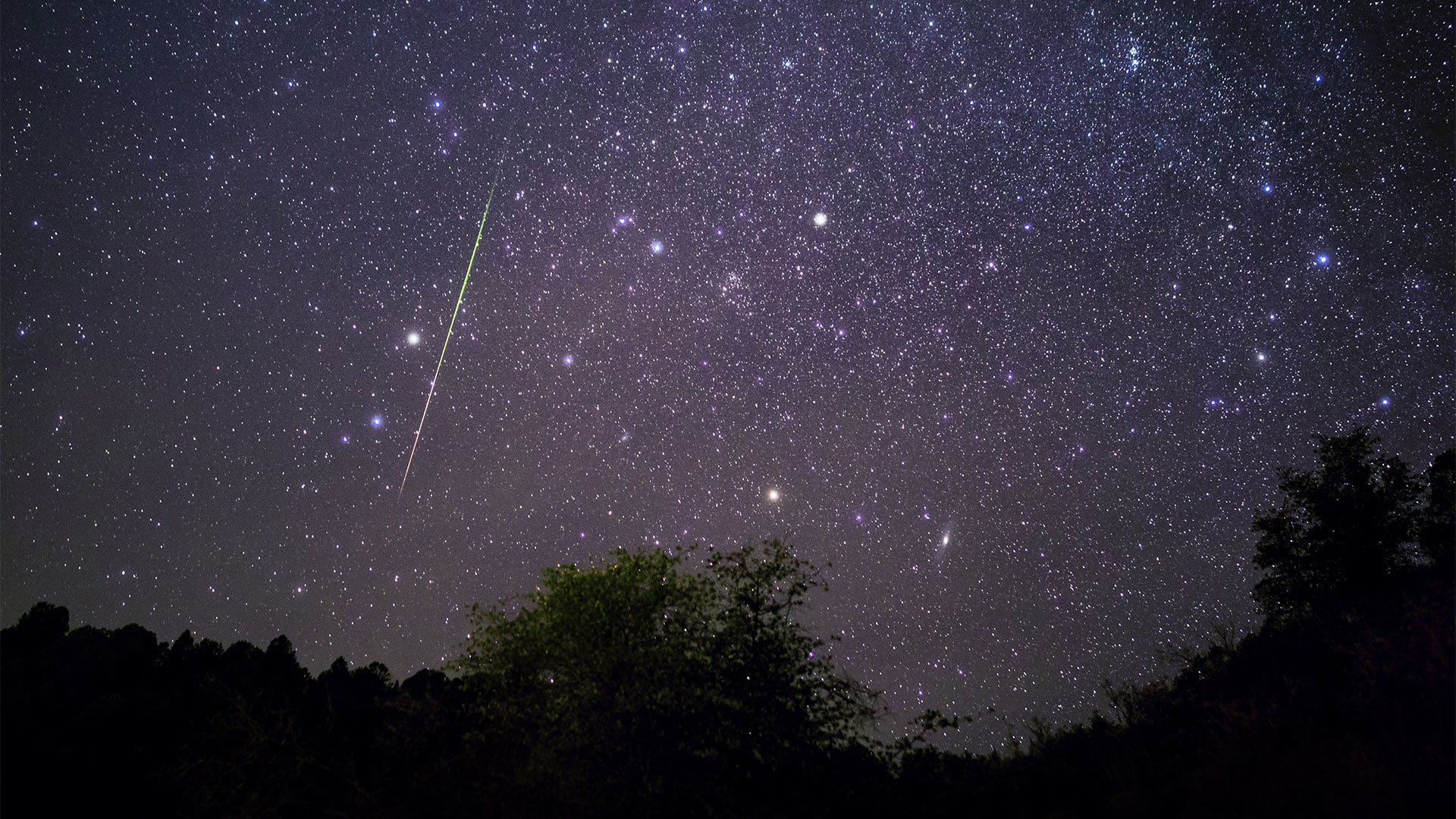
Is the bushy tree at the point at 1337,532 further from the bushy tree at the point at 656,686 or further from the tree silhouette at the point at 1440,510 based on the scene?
the bushy tree at the point at 656,686

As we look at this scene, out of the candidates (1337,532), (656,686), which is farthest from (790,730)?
(1337,532)

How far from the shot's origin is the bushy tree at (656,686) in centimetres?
1328

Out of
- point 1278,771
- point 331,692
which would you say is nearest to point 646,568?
point 1278,771

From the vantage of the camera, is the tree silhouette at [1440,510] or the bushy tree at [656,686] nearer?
the bushy tree at [656,686]

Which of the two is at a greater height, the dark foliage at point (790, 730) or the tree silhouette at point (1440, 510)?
the tree silhouette at point (1440, 510)

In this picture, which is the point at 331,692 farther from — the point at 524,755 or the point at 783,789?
the point at 783,789

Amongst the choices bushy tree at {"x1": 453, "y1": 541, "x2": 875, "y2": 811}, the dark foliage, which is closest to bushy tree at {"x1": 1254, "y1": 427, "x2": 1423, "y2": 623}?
the dark foliage

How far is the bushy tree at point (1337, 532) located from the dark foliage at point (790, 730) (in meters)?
0.06

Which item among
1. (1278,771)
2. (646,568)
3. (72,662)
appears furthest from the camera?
(72,662)

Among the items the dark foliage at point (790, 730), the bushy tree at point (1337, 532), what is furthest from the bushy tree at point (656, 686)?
the bushy tree at point (1337, 532)

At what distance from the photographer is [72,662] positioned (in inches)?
986

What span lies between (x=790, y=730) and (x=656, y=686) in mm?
3081

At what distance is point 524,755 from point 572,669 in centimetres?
223

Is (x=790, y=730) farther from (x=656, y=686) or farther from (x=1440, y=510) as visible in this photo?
(x=1440, y=510)
